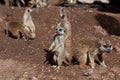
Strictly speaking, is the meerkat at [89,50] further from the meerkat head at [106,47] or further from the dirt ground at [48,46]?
the dirt ground at [48,46]

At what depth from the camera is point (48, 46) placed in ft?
32.8

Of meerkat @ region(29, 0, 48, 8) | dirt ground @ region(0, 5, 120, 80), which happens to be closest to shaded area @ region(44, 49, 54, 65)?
dirt ground @ region(0, 5, 120, 80)

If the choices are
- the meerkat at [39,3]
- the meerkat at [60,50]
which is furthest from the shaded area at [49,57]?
the meerkat at [39,3]

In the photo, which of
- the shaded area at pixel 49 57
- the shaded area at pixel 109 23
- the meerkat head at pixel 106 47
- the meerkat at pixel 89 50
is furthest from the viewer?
the shaded area at pixel 109 23

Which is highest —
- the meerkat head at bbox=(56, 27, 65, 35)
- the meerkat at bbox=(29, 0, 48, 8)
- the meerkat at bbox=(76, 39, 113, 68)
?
the meerkat head at bbox=(56, 27, 65, 35)

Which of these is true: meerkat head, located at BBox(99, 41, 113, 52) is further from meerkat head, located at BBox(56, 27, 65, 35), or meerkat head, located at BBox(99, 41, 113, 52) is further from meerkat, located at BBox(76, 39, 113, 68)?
meerkat head, located at BBox(56, 27, 65, 35)

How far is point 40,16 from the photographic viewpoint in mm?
11984

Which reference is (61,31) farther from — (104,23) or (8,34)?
(104,23)

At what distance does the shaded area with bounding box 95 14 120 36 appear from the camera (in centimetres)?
1169

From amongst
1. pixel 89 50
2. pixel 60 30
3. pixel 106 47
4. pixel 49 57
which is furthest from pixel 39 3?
pixel 106 47

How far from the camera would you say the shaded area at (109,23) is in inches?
460

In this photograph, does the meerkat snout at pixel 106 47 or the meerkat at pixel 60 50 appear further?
the meerkat at pixel 60 50

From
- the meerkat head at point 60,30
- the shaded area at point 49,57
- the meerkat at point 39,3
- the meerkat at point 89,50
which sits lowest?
the shaded area at point 49,57

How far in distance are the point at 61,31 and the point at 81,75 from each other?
3.14 ft
